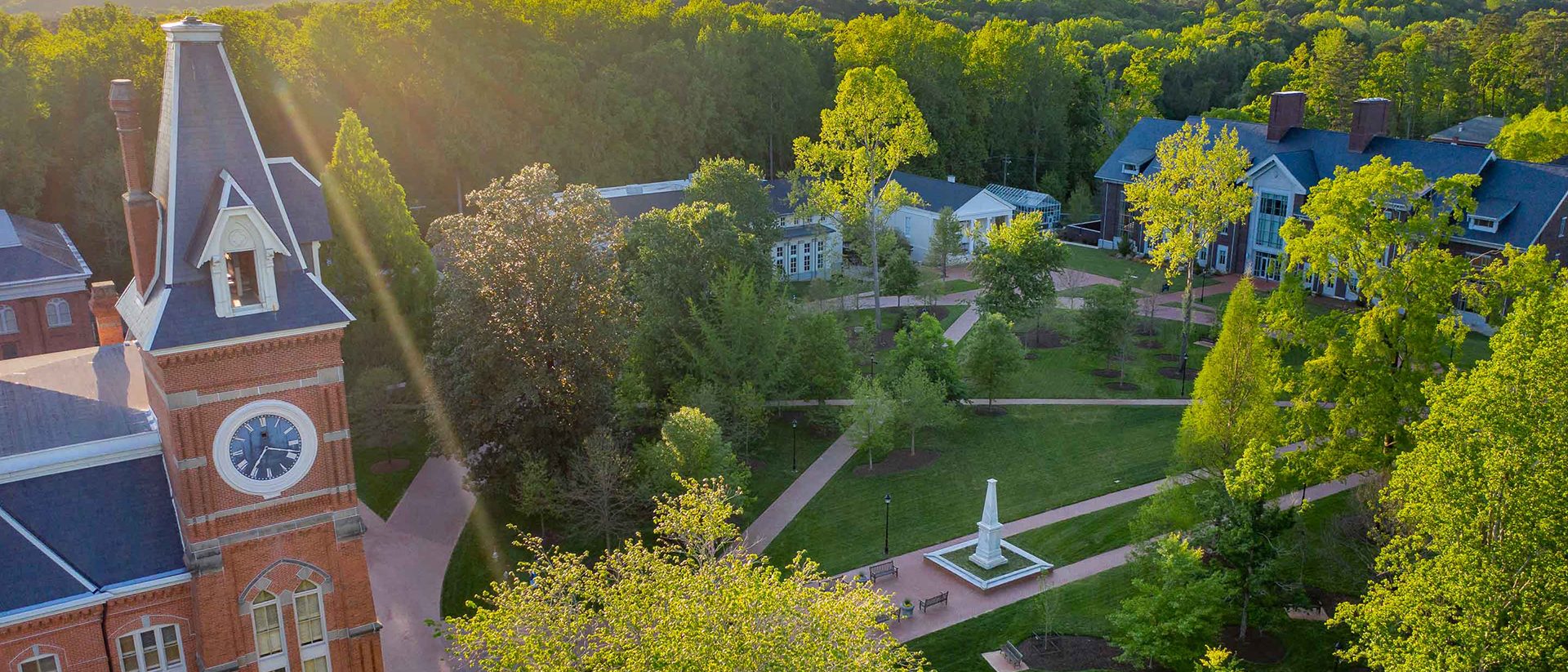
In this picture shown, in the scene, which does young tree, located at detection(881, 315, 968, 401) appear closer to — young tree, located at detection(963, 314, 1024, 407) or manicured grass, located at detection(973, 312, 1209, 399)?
young tree, located at detection(963, 314, 1024, 407)

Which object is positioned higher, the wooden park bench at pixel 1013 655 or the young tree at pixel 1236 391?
the young tree at pixel 1236 391

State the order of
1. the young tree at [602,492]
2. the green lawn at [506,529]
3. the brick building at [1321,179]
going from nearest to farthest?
the young tree at [602,492], the green lawn at [506,529], the brick building at [1321,179]

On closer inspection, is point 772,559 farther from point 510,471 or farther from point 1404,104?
point 1404,104

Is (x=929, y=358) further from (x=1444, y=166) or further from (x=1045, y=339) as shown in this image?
(x=1444, y=166)

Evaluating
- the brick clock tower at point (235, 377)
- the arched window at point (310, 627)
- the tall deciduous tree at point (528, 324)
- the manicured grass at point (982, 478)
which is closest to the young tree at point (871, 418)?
the manicured grass at point (982, 478)

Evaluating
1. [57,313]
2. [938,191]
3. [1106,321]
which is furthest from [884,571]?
[938,191]

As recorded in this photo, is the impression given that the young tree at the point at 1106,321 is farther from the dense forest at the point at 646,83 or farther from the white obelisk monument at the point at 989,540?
the dense forest at the point at 646,83
